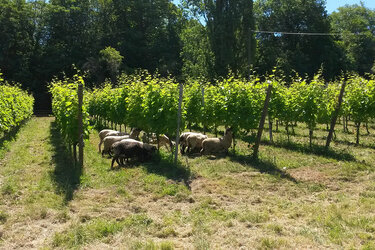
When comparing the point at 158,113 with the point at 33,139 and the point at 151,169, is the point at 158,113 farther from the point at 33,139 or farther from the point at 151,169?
the point at 33,139

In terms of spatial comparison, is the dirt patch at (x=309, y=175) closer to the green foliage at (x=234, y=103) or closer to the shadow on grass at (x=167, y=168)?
the green foliage at (x=234, y=103)

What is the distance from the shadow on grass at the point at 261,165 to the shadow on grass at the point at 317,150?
262 centimetres

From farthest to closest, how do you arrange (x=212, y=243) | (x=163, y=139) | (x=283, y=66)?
1. (x=283, y=66)
2. (x=163, y=139)
3. (x=212, y=243)

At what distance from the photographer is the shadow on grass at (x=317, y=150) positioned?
1115cm

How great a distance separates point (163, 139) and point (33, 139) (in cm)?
865

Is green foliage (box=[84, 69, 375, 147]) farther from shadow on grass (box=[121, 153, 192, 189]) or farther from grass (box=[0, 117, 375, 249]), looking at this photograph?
grass (box=[0, 117, 375, 249])

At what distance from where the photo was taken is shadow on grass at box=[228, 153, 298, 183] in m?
9.16

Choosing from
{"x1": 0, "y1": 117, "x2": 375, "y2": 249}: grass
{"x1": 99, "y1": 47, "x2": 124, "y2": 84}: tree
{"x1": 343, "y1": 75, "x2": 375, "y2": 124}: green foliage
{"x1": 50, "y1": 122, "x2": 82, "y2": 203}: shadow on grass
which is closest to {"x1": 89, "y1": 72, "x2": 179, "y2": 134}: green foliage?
{"x1": 0, "y1": 117, "x2": 375, "y2": 249}: grass

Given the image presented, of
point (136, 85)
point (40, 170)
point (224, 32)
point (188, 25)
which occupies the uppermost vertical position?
point (188, 25)

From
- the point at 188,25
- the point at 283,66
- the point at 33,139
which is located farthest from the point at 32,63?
the point at 283,66

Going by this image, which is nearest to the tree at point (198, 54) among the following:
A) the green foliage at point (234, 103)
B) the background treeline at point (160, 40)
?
the background treeline at point (160, 40)

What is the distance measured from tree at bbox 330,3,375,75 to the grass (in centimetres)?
4464

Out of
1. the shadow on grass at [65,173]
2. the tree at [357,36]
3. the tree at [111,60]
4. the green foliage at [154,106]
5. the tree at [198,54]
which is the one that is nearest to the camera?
the shadow on grass at [65,173]

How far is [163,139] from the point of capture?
13086 millimetres
